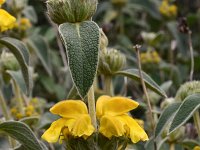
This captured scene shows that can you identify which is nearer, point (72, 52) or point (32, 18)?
point (72, 52)

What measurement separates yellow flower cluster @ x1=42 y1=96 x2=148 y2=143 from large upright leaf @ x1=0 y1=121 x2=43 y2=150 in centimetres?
10

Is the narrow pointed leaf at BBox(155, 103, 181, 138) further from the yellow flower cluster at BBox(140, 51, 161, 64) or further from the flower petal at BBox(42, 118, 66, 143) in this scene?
the yellow flower cluster at BBox(140, 51, 161, 64)

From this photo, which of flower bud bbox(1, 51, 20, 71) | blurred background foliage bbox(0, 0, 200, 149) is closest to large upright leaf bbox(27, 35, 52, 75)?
blurred background foliage bbox(0, 0, 200, 149)

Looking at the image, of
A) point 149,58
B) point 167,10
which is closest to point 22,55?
point 149,58

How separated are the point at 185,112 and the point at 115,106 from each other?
0.43 ft

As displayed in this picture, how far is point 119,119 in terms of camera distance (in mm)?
997

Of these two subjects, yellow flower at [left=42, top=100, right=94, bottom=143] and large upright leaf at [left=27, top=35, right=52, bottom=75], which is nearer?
yellow flower at [left=42, top=100, right=94, bottom=143]

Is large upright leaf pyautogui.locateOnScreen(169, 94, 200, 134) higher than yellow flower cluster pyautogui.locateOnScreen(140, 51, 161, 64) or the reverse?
higher

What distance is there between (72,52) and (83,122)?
0.38ft

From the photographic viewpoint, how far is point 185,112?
1056mm

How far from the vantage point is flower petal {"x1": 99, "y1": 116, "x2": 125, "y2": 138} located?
3.14ft

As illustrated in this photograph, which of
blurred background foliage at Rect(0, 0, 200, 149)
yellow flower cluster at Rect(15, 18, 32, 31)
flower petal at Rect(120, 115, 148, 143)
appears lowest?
blurred background foliage at Rect(0, 0, 200, 149)

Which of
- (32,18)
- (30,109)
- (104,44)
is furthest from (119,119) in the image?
(32,18)

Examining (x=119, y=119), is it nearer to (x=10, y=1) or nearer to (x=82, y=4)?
(x=82, y=4)
